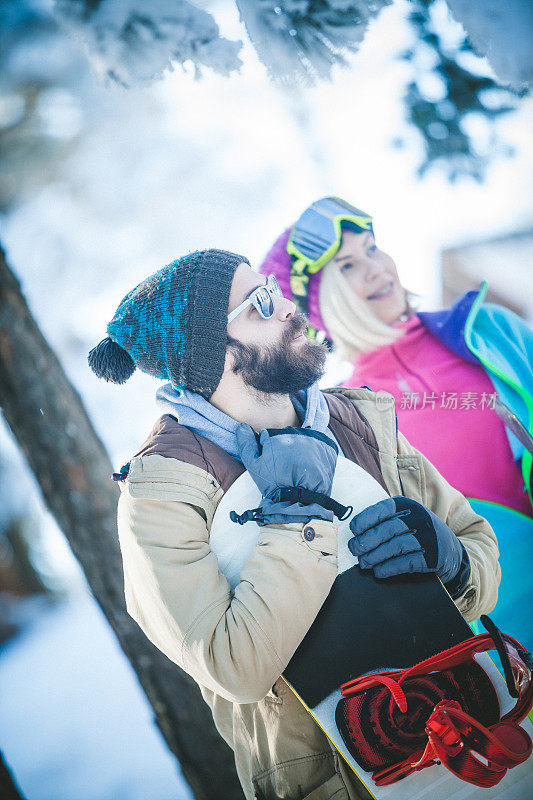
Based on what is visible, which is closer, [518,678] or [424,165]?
[518,678]

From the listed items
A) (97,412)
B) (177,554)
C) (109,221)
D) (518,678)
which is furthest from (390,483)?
(109,221)

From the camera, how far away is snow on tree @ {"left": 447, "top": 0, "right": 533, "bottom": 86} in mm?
2082

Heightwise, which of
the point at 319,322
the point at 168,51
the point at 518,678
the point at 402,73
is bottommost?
the point at 518,678

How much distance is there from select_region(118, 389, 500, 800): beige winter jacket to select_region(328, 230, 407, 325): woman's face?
0.94 metres

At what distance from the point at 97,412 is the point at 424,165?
1.90m

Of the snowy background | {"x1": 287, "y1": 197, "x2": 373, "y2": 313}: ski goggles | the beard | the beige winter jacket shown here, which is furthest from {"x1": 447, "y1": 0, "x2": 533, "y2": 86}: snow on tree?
the beige winter jacket

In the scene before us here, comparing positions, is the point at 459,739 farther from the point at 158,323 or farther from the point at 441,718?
the point at 158,323

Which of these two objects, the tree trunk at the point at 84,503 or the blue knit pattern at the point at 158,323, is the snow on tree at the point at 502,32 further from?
the tree trunk at the point at 84,503

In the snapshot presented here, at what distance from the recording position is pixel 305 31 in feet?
7.02

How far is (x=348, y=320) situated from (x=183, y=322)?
0.94 meters

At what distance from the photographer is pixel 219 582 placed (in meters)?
1.35

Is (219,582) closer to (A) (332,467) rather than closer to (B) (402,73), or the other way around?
(A) (332,467)

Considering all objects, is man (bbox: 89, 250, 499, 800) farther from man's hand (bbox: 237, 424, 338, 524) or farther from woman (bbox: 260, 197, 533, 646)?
woman (bbox: 260, 197, 533, 646)

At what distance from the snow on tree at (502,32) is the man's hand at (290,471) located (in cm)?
185
